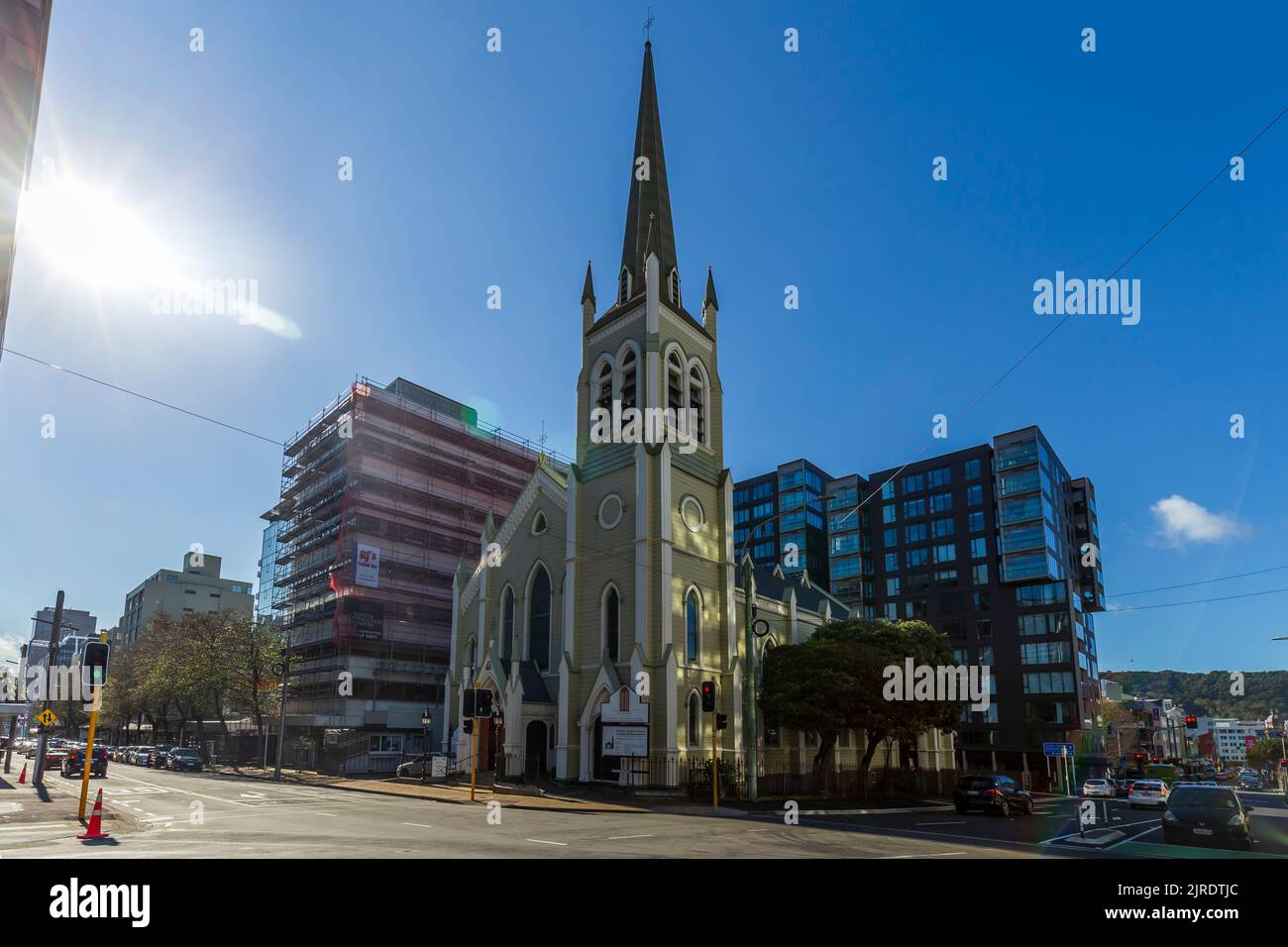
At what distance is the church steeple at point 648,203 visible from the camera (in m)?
43.7

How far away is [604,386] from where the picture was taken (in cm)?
4350

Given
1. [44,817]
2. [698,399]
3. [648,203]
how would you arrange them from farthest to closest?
1. [648,203]
2. [698,399]
3. [44,817]

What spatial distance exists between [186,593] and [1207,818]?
139 meters

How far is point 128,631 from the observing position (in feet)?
440

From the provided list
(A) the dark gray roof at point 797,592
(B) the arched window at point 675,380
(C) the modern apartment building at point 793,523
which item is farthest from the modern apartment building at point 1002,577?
(B) the arched window at point 675,380

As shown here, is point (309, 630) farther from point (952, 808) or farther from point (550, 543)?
point (952, 808)

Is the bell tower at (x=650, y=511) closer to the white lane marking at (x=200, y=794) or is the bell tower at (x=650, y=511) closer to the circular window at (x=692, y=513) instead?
the circular window at (x=692, y=513)

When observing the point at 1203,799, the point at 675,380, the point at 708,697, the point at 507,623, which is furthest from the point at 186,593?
the point at 1203,799

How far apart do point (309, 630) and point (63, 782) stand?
25.3 m

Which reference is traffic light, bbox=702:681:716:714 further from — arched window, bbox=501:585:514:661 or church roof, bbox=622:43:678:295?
church roof, bbox=622:43:678:295

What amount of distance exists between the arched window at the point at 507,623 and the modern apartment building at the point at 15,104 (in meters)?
29.0

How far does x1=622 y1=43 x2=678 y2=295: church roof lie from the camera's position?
144 ft

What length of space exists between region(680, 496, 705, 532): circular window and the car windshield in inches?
905

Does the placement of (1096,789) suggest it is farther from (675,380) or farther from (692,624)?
(675,380)
